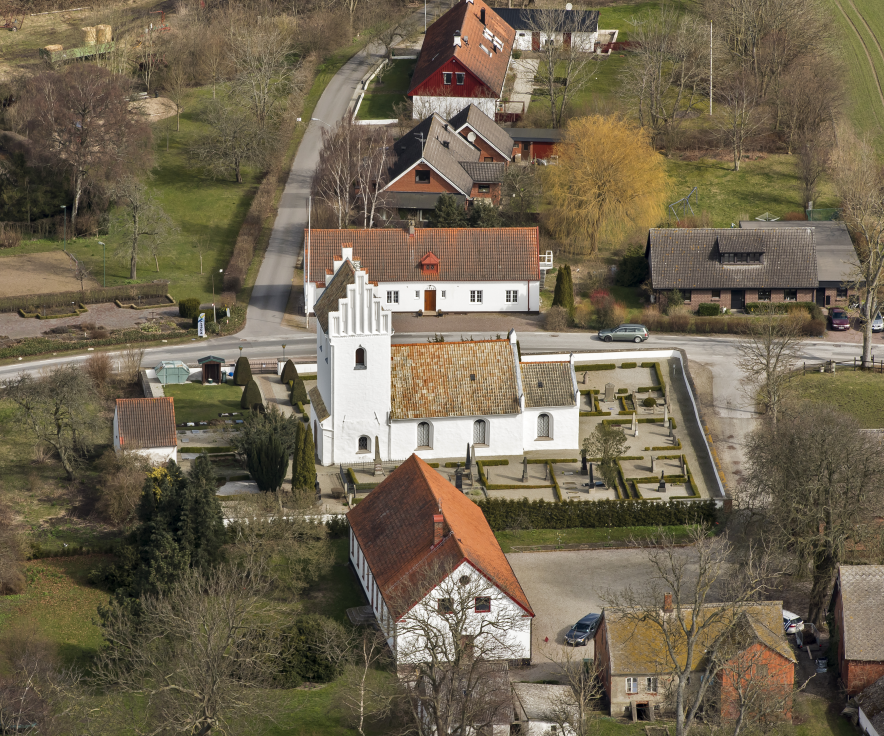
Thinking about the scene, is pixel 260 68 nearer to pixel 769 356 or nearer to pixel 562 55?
pixel 562 55

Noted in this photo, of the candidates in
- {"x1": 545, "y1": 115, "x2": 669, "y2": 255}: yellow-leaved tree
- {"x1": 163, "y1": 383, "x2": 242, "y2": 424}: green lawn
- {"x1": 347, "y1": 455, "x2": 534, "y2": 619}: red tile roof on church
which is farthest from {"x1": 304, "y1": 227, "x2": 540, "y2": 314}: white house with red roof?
{"x1": 347, "y1": 455, "x2": 534, "y2": 619}: red tile roof on church

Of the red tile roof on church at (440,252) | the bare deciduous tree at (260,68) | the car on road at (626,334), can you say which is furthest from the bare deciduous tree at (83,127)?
the car on road at (626,334)

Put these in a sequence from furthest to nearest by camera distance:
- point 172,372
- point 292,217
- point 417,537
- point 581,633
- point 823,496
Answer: point 292,217, point 172,372, point 823,496, point 581,633, point 417,537

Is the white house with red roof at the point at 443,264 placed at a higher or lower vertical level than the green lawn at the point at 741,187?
lower

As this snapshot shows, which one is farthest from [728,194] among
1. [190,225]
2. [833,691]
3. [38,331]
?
[833,691]

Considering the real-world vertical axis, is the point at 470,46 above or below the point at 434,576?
above

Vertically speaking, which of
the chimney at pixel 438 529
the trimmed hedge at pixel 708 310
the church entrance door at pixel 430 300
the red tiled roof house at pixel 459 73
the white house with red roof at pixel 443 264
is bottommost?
the chimney at pixel 438 529

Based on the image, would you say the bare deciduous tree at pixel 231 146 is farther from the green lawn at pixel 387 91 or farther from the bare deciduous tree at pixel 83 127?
the green lawn at pixel 387 91

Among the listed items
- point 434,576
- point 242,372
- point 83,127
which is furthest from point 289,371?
point 83,127
